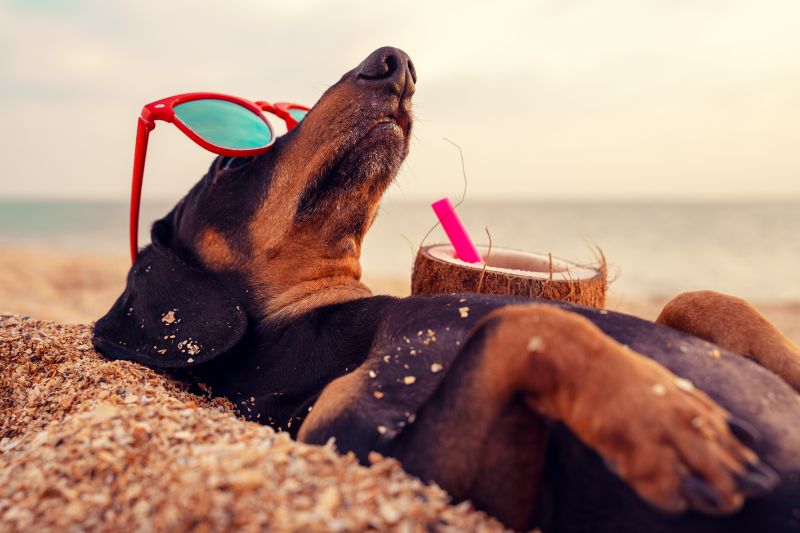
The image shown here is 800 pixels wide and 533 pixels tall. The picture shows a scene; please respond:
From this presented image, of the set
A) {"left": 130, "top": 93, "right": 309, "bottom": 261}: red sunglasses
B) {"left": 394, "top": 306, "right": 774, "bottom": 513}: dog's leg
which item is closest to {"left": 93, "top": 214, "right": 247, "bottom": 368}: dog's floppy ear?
{"left": 130, "top": 93, "right": 309, "bottom": 261}: red sunglasses

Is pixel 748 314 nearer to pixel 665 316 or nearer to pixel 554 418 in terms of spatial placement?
pixel 665 316

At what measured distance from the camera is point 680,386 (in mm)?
1524

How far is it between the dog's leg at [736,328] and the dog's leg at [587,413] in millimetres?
974

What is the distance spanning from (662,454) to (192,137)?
8.31ft

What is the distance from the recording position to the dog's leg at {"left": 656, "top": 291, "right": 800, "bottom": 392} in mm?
2252

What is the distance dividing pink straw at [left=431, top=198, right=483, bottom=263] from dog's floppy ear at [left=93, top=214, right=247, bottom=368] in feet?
4.54

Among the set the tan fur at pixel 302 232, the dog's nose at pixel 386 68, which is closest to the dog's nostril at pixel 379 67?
the dog's nose at pixel 386 68

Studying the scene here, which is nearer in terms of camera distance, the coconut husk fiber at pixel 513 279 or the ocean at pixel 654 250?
the coconut husk fiber at pixel 513 279

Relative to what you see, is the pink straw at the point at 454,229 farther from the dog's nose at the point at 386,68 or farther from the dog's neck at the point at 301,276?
the dog's nose at the point at 386,68

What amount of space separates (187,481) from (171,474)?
124 mm

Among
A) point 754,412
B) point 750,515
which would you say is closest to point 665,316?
point 754,412

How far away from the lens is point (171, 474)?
1.63m

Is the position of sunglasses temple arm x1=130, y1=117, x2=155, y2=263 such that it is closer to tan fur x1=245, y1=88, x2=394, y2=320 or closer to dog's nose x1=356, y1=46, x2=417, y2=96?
tan fur x1=245, y1=88, x2=394, y2=320

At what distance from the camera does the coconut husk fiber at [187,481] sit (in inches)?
56.6
